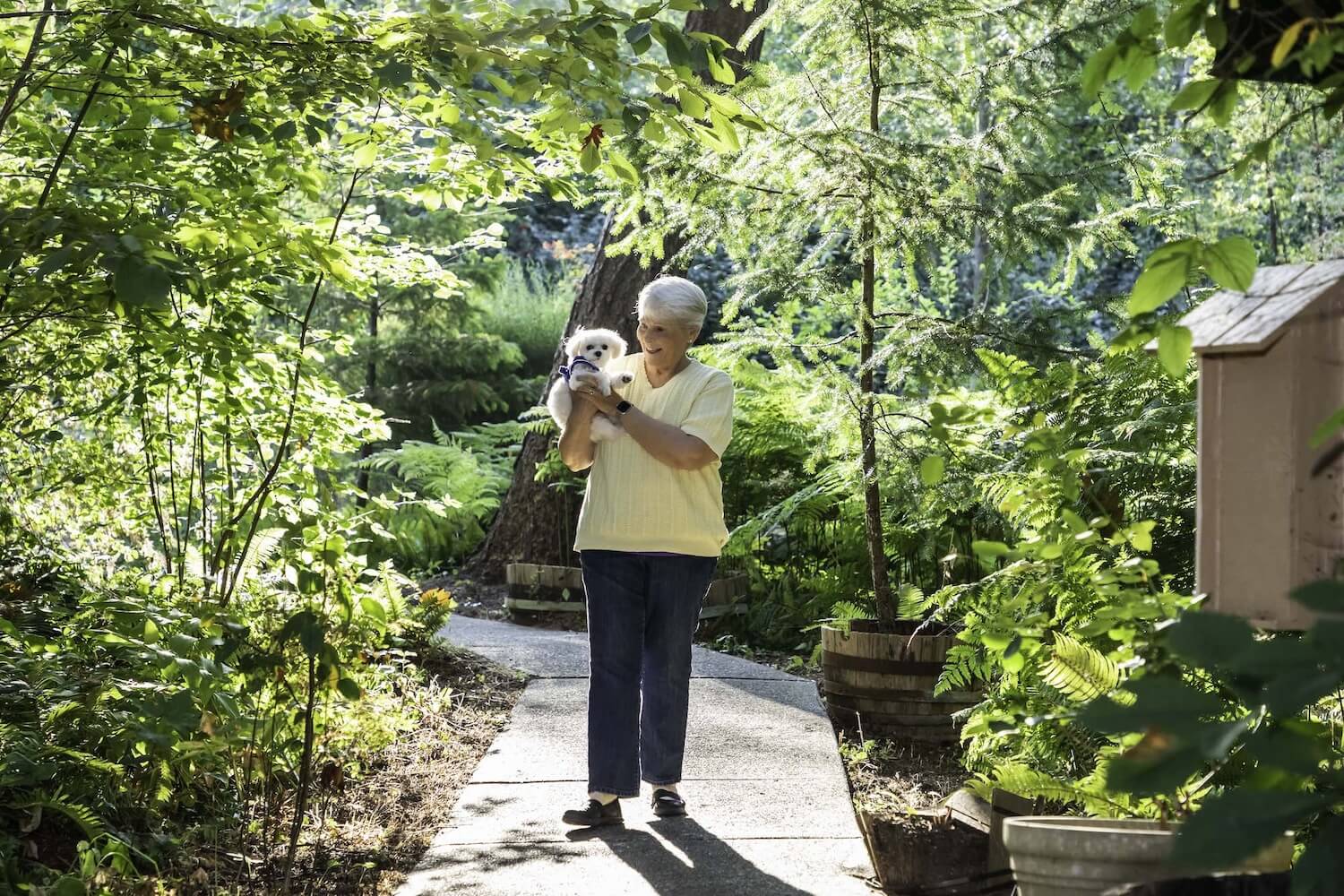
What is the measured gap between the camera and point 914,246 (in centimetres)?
580

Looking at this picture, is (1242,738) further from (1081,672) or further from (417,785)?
(417,785)

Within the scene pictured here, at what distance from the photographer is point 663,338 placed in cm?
469

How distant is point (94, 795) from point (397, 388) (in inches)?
442

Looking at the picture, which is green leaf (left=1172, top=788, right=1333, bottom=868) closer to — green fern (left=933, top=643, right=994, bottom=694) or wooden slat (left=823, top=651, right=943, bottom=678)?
green fern (left=933, top=643, right=994, bottom=694)

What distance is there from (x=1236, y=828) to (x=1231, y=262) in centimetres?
99

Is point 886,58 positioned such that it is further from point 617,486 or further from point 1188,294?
point 617,486

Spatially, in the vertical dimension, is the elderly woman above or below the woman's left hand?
below

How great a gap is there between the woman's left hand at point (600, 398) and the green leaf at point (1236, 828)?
11.0 feet

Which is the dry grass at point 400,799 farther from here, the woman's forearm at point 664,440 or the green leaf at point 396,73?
the green leaf at point 396,73

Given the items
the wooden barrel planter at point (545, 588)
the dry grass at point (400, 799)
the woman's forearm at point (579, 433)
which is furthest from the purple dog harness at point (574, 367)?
the wooden barrel planter at point (545, 588)

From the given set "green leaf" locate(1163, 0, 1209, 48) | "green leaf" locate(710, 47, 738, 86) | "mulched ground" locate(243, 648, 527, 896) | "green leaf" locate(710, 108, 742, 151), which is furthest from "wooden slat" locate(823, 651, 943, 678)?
"green leaf" locate(1163, 0, 1209, 48)

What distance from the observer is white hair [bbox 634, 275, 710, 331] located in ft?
15.1

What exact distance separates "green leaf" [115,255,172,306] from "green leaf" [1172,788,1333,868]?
7.10 ft

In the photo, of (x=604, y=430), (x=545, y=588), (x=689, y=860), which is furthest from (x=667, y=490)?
(x=545, y=588)
